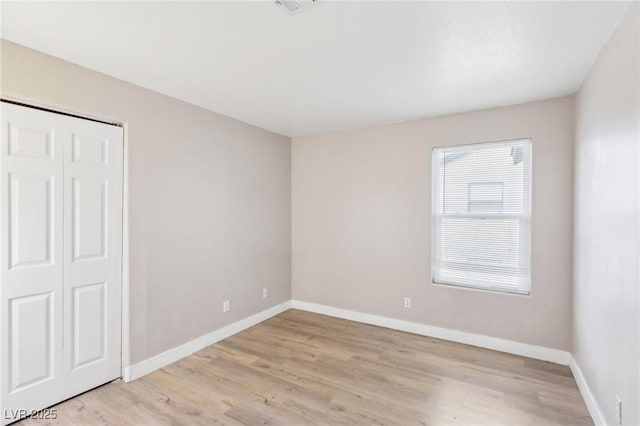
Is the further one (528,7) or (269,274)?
(269,274)

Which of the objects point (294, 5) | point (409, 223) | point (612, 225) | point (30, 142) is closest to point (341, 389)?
point (409, 223)

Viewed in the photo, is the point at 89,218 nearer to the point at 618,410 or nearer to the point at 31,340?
the point at 31,340

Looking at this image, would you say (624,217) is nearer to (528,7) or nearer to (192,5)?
(528,7)

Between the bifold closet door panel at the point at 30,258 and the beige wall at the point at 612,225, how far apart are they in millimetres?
3596

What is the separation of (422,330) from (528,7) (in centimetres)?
323

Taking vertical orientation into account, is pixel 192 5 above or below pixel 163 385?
above

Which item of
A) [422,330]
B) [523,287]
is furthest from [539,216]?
[422,330]

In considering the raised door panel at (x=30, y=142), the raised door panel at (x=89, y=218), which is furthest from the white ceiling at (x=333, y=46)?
the raised door panel at (x=89, y=218)

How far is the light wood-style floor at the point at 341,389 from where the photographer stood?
221cm

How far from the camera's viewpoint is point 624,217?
1677mm

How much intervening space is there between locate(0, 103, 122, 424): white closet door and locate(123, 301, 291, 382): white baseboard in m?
0.16

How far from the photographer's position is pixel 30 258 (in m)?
2.16

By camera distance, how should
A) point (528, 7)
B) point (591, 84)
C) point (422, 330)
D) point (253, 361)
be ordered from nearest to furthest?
point (528, 7)
point (591, 84)
point (253, 361)
point (422, 330)

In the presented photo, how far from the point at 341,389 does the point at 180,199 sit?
91.3 inches
